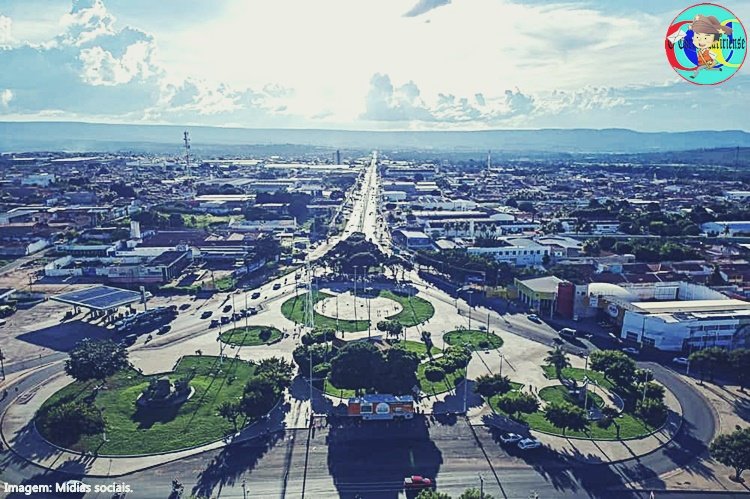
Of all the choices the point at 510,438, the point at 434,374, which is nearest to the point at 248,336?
the point at 434,374

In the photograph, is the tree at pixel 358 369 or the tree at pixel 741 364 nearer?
the tree at pixel 358 369

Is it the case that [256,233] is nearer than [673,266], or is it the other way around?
[673,266]

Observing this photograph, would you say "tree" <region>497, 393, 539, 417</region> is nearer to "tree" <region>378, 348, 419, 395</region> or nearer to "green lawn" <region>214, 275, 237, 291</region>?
"tree" <region>378, 348, 419, 395</region>

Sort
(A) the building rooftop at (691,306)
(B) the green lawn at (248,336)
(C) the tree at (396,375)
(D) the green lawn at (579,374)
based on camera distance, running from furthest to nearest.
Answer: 1. (A) the building rooftop at (691,306)
2. (B) the green lawn at (248,336)
3. (D) the green lawn at (579,374)
4. (C) the tree at (396,375)

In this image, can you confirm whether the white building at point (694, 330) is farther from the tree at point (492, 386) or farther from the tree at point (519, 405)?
the tree at point (519, 405)

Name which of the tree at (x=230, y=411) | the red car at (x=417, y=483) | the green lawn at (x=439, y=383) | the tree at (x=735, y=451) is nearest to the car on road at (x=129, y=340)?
the tree at (x=230, y=411)

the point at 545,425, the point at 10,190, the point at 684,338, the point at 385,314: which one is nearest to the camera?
the point at 545,425

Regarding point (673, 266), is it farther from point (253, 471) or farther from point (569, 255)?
point (253, 471)

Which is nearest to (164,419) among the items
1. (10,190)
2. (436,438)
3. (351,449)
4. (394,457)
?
(351,449)
